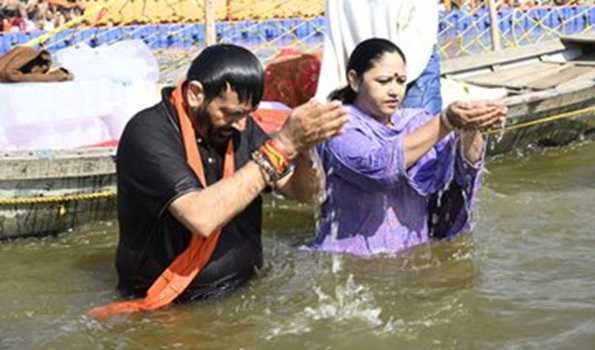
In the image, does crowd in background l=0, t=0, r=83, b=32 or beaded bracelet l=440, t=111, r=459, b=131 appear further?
crowd in background l=0, t=0, r=83, b=32

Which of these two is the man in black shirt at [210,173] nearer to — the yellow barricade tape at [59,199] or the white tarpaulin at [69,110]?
the yellow barricade tape at [59,199]

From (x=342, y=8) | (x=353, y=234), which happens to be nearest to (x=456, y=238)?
(x=353, y=234)

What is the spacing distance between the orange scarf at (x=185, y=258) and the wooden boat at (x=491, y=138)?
8.12ft

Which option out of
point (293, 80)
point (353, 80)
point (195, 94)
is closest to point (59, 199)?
point (293, 80)

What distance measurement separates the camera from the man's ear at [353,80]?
4.73m

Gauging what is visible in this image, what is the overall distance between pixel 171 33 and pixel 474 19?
21.2 feet

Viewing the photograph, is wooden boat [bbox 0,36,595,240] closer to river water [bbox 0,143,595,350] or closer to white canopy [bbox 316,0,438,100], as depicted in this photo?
river water [bbox 0,143,595,350]

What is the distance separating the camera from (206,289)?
4215 millimetres

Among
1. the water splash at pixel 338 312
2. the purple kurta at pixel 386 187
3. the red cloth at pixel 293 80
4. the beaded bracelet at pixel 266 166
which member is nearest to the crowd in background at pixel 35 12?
the red cloth at pixel 293 80

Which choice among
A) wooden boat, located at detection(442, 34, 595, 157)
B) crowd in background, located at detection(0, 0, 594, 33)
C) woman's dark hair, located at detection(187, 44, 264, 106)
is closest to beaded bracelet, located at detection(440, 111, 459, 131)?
woman's dark hair, located at detection(187, 44, 264, 106)

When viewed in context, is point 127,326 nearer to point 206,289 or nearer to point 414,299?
point 206,289

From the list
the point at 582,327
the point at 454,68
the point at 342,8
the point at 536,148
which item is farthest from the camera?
the point at 454,68

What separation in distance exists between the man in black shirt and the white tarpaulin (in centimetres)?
274

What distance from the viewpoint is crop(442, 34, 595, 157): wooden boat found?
8672 millimetres
